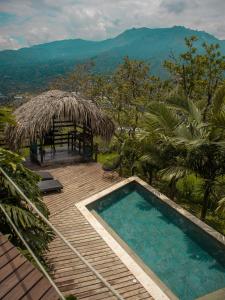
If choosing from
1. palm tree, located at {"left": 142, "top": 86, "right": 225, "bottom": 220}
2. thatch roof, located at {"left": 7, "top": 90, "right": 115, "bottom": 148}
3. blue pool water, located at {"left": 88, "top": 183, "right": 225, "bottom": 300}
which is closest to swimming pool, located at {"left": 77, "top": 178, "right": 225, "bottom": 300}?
blue pool water, located at {"left": 88, "top": 183, "right": 225, "bottom": 300}

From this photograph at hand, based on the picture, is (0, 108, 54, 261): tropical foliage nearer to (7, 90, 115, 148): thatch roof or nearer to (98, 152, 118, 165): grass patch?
(7, 90, 115, 148): thatch roof

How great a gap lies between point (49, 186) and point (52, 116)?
11.0 feet

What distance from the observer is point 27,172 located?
6219 millimetres

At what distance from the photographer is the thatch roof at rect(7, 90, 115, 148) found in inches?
479

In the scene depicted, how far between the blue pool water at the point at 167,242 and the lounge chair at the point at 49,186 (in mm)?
1480

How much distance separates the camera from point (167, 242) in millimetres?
8133

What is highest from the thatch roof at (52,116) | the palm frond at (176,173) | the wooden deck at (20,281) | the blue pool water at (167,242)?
the thatch roof at (52,116)

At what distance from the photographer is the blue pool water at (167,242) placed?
6742 millimetres

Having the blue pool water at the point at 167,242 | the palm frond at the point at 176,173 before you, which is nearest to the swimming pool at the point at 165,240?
the blue pool water at the point at 167,242

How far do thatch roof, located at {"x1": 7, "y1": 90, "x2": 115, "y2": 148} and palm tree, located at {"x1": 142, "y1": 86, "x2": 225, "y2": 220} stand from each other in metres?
3.94

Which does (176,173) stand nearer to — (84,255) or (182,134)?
(182,134)

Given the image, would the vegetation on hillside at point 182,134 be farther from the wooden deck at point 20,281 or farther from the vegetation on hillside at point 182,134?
the wooden deck at point 20,281

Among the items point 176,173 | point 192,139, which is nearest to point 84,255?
point 176,173

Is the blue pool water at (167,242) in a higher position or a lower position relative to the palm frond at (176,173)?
lower
